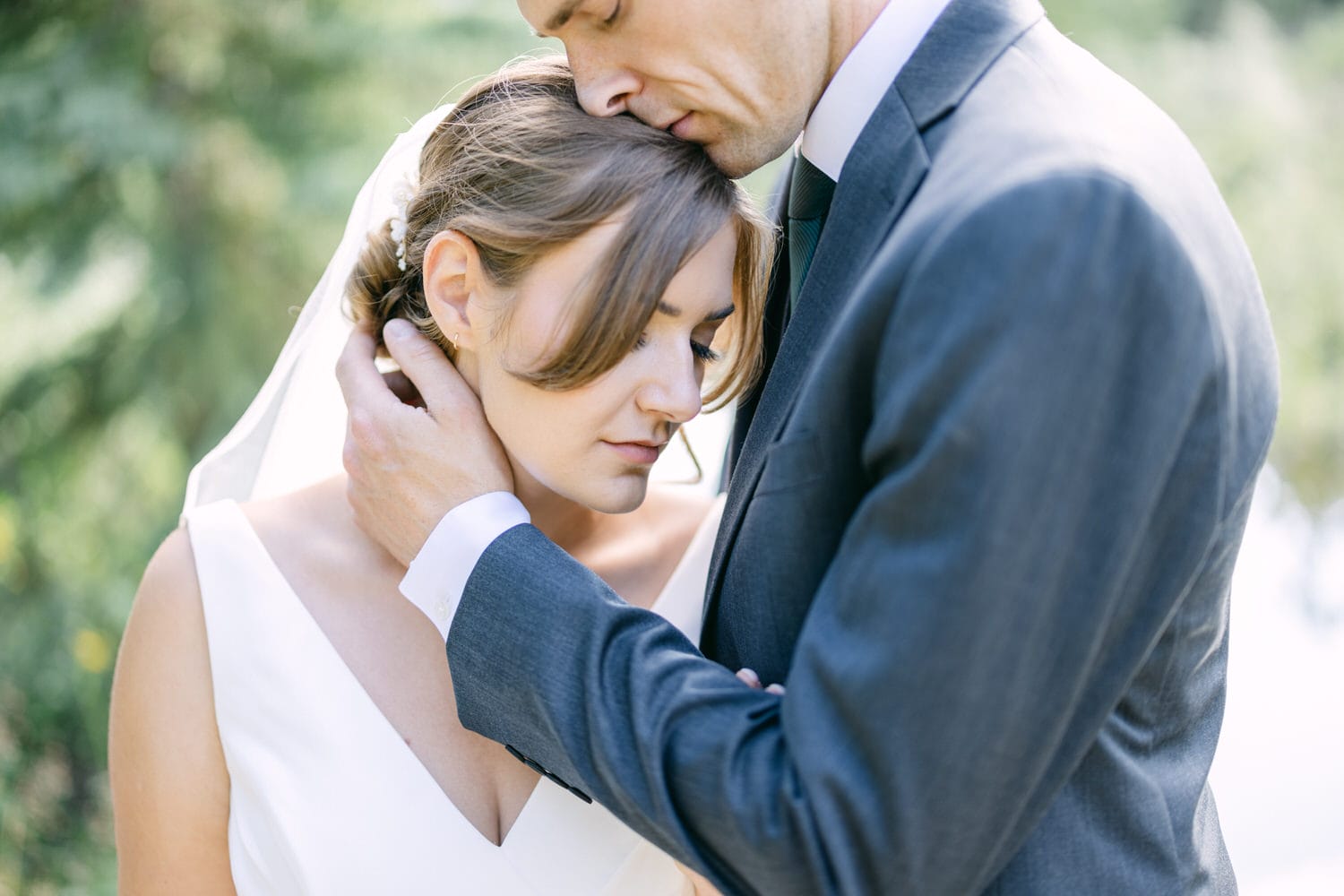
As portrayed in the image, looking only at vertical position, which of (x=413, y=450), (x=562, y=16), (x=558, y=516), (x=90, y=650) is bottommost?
(x=90, y=650)

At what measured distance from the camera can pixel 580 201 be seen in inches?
70.6

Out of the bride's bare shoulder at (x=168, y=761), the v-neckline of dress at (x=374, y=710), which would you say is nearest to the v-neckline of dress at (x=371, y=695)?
the v-neckline of dress at (x=374, y=710)

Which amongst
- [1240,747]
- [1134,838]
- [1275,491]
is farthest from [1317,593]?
[1134,838]

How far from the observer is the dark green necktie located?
1.84 meters

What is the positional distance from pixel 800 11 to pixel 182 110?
315cm

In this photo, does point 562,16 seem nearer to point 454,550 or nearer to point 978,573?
point 454,550

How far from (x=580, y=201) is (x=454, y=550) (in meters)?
0.57

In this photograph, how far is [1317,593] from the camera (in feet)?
18.7

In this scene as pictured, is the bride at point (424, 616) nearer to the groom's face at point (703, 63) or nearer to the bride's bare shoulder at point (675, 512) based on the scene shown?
the groom's face at point (703, 63)

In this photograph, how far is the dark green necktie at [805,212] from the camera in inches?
72.5

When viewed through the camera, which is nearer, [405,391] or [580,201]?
[580,201]

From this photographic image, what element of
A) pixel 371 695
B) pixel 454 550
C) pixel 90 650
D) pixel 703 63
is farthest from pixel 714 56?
pixel 90 650

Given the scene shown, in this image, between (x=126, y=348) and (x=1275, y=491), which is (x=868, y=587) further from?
(x=1275, y=491)

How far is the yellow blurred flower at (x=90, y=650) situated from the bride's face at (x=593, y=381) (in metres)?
3.37
